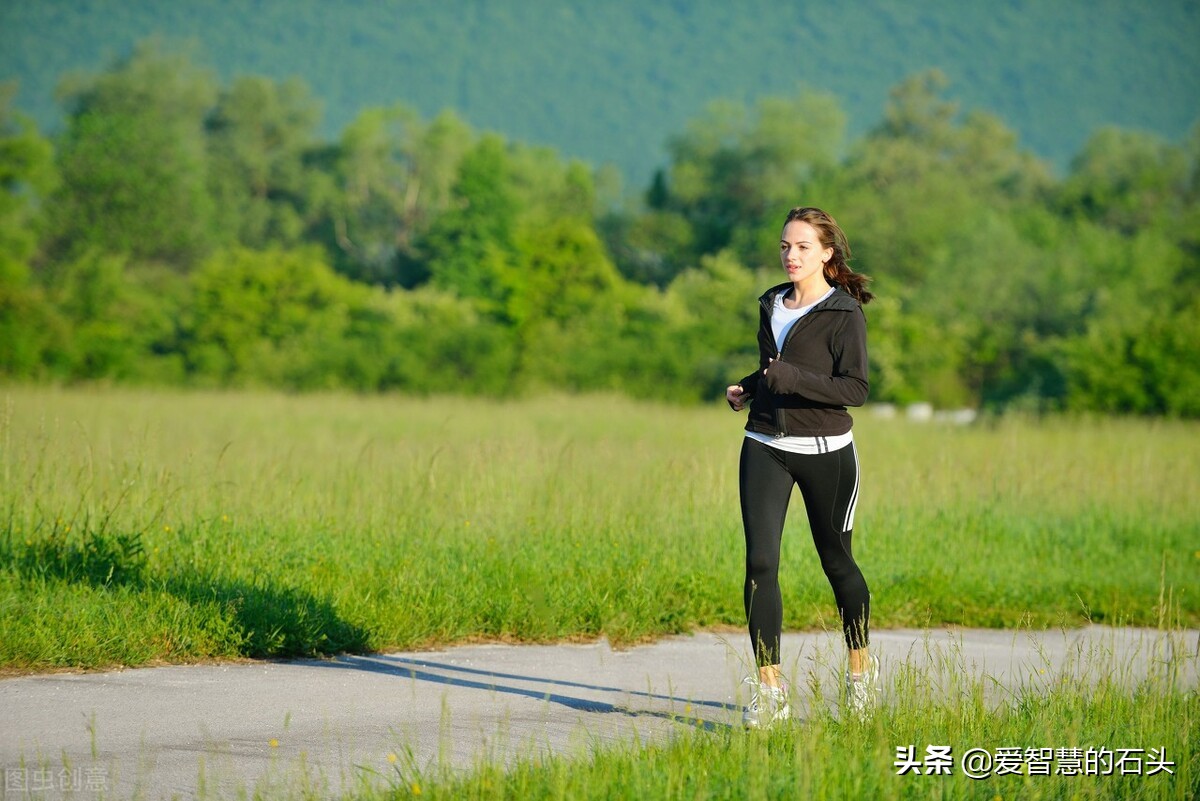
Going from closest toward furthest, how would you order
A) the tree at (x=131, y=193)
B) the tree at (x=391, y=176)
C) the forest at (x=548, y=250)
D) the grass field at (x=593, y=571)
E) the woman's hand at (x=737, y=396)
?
1. the grass field at (x=593, y=571)
2. the woman's hand at (x=737, y=396)
3. the forest at (x=548, y=250)
4. the tree at (x=131, y=193)
5. the tree at (x=391, y=176)

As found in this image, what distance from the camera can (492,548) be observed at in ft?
27.9

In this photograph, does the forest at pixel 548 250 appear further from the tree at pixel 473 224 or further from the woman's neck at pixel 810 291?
the woman's neck at pixel 810 291

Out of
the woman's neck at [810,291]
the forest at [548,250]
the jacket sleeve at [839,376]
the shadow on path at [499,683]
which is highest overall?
the forest at [548,250]

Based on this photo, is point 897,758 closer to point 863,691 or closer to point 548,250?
point 863,691

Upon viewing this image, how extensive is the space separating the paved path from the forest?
72.2 feet

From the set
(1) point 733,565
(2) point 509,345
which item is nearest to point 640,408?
(2) point 509,345

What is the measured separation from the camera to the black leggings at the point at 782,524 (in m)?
5.48

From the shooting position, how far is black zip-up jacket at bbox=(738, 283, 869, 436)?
5496 mm

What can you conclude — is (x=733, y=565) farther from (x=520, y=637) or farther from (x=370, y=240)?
(x=370, y=240)

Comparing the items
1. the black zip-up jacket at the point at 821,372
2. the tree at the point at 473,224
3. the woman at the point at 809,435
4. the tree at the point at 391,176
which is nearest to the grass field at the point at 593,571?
the woman at the point at 809,435

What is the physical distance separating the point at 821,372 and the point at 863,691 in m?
1.32

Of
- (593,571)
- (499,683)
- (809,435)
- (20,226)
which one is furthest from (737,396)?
(20,226)

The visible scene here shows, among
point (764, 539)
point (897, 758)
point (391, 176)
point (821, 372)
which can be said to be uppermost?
point (391, 176)

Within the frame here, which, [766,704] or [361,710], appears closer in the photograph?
[766,704]
